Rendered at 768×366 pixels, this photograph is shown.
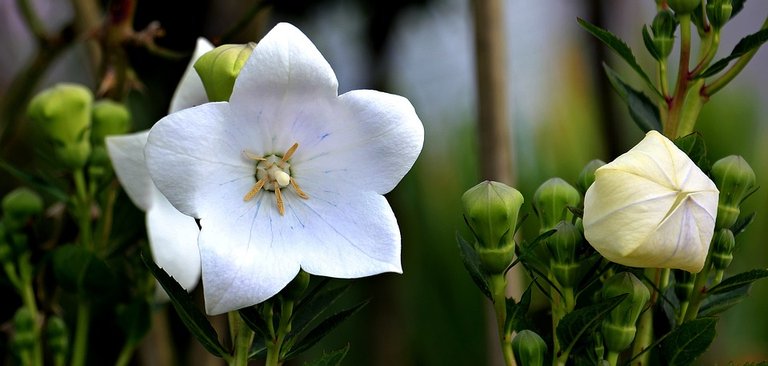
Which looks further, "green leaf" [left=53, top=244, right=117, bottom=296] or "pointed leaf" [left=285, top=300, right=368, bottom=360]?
"green leaf" [left=53, top=244, right=117, bottom=296]

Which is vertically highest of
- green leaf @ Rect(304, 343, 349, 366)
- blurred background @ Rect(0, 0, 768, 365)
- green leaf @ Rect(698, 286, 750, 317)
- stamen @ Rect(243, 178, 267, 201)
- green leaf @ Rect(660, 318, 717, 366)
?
stamen @ Rect(243, 178, 267, 201)

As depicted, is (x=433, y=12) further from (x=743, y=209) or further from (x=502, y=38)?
(x=502, y=38)

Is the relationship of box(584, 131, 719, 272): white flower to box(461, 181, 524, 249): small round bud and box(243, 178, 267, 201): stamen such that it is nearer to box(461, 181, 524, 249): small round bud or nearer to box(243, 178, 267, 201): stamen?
box(461, 181, 524, 249): small round bud

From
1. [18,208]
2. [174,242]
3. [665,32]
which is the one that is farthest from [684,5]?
[18,208]

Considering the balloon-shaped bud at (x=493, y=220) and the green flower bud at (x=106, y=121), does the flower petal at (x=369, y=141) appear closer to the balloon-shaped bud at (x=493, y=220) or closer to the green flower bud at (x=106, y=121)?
the balloon-shaped bud at (x=493, y=220)

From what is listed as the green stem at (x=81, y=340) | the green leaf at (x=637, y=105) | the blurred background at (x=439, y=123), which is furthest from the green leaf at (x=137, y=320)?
the blurred background at (x=439, y=123)

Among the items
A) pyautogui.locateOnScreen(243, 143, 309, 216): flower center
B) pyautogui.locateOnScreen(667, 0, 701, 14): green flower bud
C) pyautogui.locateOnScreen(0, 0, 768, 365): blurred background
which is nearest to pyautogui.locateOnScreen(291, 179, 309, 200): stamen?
pyautogui.locateOnScreen(243, 143, 309, 216): flower center
